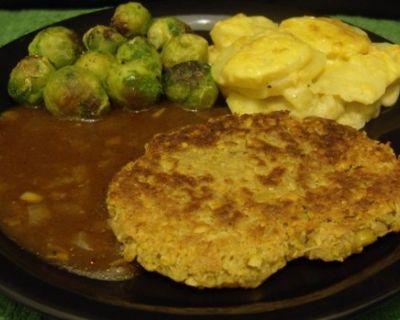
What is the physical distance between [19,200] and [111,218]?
1.54 feet

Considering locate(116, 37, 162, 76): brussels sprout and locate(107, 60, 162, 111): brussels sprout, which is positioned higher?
locate(116, 37, 162, 76): brussels sprout

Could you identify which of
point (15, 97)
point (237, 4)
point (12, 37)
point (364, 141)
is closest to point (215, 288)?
point (364, 141)

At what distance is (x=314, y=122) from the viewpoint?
3.09 m

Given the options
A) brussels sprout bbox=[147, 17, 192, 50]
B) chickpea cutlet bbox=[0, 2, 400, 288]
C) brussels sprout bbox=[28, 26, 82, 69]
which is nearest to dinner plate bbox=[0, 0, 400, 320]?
→ chickpea cutlet bbox=[0, 2, 400, 288]

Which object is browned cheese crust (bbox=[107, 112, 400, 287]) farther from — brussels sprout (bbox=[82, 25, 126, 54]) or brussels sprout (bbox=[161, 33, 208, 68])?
brussels sprout (bbox=[82, 25, 126, 54])

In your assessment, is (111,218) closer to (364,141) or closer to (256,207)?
(256,207)

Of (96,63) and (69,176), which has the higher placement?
(96,63)

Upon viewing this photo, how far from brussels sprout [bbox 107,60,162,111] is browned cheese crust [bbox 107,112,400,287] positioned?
0.54m

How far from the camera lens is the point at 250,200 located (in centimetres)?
261

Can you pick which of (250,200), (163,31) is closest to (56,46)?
(163,31)

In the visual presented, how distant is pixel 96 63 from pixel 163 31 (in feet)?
1.67

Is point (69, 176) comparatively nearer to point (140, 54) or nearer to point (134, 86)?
point (134, 86)

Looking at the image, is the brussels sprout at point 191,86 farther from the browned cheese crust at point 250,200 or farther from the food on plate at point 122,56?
the browned cheese crust at point 250,200

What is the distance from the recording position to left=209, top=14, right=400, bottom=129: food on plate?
3342mm
